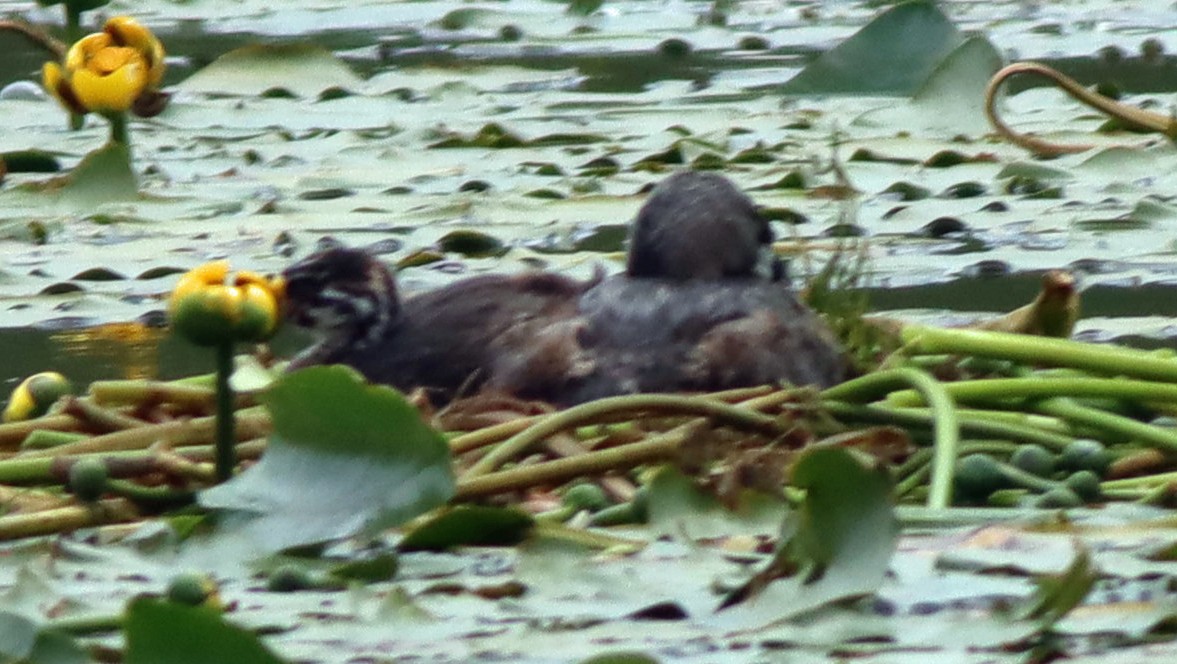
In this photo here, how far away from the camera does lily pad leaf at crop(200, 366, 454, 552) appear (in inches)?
128

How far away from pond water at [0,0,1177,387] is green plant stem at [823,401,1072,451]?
3.74 feet

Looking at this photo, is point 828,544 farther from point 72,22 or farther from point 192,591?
point 72,22

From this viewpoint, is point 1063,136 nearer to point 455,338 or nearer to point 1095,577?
point 455,338

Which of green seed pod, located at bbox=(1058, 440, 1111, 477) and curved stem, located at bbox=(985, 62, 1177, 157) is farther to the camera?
curved stem, located at bbox=(985, 62, 1177, 157)

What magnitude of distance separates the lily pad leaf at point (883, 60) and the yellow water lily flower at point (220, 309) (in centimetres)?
442

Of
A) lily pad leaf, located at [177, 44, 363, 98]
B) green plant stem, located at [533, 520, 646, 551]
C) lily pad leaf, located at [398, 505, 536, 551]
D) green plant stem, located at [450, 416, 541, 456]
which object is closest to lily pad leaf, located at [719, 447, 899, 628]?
green plant stem, located at [533, 520, 646, 551]

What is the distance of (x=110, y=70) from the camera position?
6500mm

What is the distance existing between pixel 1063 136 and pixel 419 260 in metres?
2.27

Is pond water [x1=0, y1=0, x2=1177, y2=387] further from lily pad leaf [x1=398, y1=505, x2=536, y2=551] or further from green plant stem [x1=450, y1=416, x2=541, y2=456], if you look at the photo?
lily pad leaf [x1=398, y1=505, x2=536, y2=551]

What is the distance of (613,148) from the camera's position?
7391mm

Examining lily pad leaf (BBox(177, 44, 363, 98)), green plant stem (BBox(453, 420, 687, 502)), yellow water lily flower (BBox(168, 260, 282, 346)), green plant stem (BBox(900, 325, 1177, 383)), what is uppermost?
yellow water lily flower (BBox(168, 260, 282, 346))

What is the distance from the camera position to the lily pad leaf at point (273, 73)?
8789 millimetres

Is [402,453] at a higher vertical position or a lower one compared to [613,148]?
higher

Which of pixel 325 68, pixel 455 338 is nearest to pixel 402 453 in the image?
pixel 455 338
